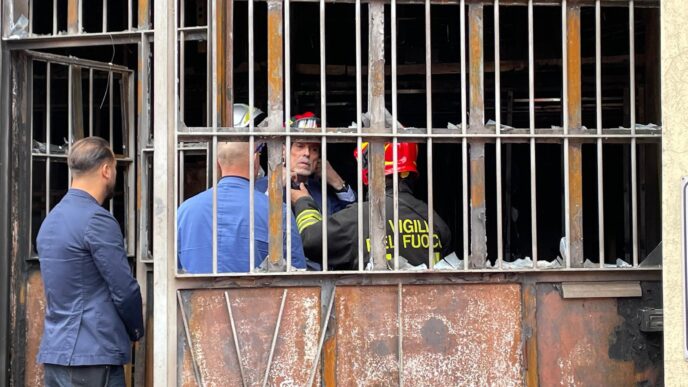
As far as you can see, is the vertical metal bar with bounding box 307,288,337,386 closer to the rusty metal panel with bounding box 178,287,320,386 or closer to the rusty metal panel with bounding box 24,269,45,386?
the rusty metal panel with bounding box 178,287,320,386

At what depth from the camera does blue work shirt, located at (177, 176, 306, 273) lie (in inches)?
175

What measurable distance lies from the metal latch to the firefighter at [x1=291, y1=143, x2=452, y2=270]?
1.01m

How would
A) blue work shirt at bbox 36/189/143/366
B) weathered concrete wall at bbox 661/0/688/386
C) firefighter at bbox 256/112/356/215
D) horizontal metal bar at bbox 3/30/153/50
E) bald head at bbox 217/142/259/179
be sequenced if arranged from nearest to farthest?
weathered concrete wall at bbox 661/0/688/386
blue work shirt at bbox 36/189/143/366
bald head at bbox 217/142/259/179
firefighter at bbox 256/112/356/215
horizontal metal bar at bbox 3/30/153/50

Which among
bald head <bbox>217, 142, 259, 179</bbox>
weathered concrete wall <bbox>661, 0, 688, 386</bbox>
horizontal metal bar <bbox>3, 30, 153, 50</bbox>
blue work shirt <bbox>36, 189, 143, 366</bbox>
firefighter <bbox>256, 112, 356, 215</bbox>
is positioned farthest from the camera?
horizontal metal bar <bbox>3, 30, 153, 50</bbox>

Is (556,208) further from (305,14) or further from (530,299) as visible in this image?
(530,299)

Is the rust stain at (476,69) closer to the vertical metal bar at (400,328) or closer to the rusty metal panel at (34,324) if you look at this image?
the vertical metal bar at (400,328)

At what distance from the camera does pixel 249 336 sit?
4219 mm

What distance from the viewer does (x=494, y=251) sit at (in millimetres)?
8586

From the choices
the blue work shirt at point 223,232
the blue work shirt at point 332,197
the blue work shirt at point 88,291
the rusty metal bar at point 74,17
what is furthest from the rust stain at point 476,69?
the rusty metal bar at point 74,17

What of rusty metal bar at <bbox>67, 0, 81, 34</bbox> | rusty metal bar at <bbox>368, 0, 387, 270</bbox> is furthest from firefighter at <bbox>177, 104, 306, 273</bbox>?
rusty metal bar at <bbox>67, 0, 81, 34</bbox>

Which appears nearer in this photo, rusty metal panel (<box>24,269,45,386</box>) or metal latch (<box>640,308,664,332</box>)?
metal latch (<box>640,308,664,332</box>)

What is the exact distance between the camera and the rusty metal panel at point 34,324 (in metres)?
5.71

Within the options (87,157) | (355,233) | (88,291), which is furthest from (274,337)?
(87,157)

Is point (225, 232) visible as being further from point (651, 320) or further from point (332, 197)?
point (651, 320)
